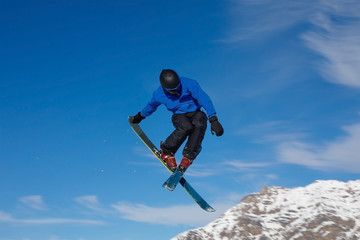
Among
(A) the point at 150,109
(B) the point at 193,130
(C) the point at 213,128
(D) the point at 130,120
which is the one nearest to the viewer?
(C) the point at 213,128

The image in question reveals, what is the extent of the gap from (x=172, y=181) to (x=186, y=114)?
1.98m

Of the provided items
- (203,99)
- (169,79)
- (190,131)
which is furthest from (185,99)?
(169,79)

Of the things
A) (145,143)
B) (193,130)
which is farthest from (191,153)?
(145,143)

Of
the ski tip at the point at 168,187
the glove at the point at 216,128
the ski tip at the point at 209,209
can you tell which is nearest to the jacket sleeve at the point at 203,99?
the glove at the point at 216,128

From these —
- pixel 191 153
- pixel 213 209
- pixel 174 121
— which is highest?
pixel 174 121

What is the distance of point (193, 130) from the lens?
12.2 m

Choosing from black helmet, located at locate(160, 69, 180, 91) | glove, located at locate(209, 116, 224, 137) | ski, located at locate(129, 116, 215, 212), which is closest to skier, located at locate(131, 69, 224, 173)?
glove, located at locate(209, 116, 224, 137)

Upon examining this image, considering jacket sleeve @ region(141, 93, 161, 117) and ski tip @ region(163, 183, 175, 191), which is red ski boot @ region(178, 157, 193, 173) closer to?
ski tip @ region(163, 183, 175, 191)

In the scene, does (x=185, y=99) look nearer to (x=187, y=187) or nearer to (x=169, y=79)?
(x=169, y=79)

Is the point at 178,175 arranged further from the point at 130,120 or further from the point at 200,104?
the point at 130,120

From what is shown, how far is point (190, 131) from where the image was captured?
1218 cm

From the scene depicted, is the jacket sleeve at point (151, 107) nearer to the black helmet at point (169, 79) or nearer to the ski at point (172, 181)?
the black helmet at point (169, 79)

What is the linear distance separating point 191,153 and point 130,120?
3235 millimetres

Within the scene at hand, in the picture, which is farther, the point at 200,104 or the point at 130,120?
the point at 130,120
